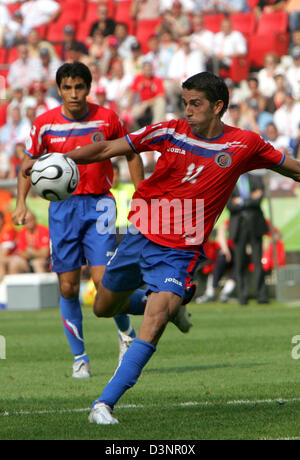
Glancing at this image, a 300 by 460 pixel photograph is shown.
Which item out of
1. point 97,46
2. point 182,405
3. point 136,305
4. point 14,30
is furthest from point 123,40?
point 182,405

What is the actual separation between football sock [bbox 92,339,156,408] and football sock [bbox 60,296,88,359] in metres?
2.68

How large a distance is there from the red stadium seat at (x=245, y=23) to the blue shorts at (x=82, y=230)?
14.4 meters

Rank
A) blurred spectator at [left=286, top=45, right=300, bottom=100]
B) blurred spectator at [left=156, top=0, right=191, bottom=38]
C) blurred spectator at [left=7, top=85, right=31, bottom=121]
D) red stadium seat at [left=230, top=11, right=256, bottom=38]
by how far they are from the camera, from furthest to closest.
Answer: red stadium seat at [left=230, top=11, right=256, bottom=38], blurred spectator at [left=156, top=0, right=191, bottom=38], blurred spectator at [left=7, top=85, right=31, bottom=121], blurred spectator at [left=286, top=45, right=300, bottom=100]

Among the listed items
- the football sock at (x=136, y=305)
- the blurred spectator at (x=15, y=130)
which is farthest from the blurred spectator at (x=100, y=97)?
the football sock at (x=136, y=305)

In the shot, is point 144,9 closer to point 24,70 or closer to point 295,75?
point 24,70

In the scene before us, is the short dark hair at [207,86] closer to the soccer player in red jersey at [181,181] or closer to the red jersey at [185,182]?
the soccer player in red jersey at [181,181]

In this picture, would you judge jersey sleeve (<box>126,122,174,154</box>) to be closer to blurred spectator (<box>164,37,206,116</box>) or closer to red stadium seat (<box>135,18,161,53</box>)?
blurred spectator (<box>164,37,206,116</box>)

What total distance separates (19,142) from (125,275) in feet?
45.2

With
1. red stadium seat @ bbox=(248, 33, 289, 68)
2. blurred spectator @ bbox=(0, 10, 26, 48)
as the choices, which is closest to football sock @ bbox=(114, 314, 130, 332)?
red stadium seat @ bbox=(248, 33, 289, 68)

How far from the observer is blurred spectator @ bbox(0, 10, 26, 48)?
76.8ft

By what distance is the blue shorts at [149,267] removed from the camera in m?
5.70

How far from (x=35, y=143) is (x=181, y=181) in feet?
8.33

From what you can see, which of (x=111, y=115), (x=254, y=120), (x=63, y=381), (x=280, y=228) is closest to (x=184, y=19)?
(x=254, y=120)

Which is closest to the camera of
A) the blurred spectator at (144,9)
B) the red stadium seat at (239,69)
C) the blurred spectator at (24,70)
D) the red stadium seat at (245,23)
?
the red stadium seat at (239,69)
